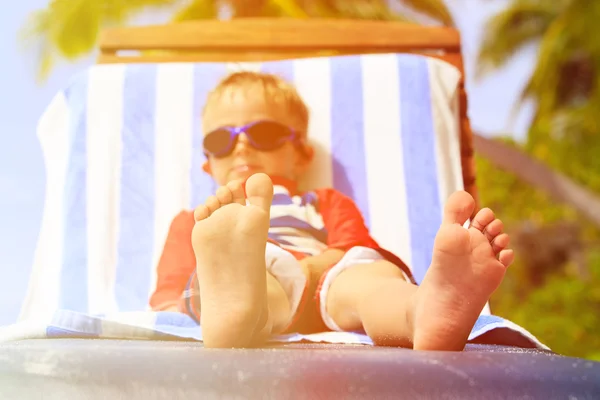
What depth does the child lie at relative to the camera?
92cm

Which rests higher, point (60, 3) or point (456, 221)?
point (60, 3)

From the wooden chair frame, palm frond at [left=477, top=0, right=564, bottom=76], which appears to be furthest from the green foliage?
the wooden chair frame

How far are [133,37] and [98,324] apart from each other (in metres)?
Result: 1.46

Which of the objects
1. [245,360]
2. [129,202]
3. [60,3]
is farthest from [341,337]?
[60,3]

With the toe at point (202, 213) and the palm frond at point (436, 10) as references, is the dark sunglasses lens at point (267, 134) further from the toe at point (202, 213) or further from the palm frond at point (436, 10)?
the palm frond at point (436, 10)

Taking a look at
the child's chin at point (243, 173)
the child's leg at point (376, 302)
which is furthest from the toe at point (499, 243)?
the child's chin at point (243, 173)

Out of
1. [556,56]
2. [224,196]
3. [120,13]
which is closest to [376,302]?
[224,196]

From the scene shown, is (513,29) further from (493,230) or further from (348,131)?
(493,230)

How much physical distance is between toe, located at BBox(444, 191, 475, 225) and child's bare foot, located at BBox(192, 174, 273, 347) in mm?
283

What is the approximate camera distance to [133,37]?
2312mm

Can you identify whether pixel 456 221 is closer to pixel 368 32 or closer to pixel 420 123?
pixel 420 123

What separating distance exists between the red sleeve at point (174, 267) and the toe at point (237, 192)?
18.2 inches

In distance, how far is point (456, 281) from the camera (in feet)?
2.99

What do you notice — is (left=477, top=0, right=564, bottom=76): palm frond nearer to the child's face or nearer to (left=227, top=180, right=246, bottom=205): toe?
the child's face
